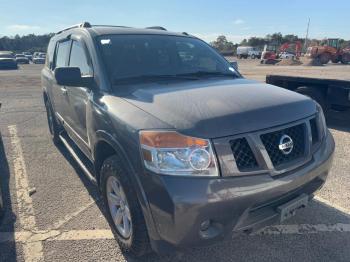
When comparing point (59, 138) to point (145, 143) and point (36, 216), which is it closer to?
point (36, 216)

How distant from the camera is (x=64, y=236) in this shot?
3.22m

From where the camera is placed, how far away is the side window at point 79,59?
3.54 meters

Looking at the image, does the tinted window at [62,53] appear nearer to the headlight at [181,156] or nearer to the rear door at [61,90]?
the rear door at [61,90]

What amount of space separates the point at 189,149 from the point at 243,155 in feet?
1.23

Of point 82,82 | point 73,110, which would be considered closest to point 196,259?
point 82,82

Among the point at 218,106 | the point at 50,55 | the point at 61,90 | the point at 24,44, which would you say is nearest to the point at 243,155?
the point at 218,106

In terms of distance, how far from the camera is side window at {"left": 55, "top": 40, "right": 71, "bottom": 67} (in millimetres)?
4463

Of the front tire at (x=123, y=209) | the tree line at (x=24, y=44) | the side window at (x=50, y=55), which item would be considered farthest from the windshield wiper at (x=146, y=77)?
the tree line at (x=24, y=44)

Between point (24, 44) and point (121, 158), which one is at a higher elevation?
point (121, 158)

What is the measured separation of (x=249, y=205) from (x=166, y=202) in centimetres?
56

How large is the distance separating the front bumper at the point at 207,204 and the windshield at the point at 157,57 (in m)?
1.41

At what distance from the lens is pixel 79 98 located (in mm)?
3676

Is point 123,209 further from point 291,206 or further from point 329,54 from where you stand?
point 329,54

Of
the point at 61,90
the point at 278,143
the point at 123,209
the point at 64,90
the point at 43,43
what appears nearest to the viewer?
the point at 278,143
